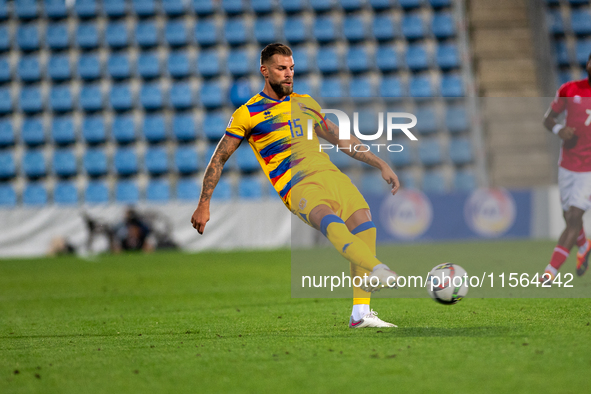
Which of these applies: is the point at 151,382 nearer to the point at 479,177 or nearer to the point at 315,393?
the point at 315,393

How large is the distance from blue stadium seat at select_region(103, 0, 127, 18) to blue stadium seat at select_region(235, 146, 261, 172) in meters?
6.01

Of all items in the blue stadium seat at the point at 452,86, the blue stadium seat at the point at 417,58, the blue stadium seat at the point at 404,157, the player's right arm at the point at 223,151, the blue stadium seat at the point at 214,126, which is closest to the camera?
the player's right arm at the point at 223,151

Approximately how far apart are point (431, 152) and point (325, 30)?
5.06 m

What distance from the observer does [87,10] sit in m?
20.8

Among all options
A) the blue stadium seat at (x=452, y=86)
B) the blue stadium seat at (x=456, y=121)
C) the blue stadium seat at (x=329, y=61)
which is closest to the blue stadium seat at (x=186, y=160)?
the blue stadium seat at (x=329, y=61)

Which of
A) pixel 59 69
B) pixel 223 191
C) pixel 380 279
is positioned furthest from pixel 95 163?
pixel 380 279

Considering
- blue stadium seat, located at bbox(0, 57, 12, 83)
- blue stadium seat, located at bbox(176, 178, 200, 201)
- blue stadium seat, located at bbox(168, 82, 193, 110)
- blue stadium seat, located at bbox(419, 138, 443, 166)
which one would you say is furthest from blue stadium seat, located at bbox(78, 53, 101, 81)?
blue stadium seat, located at bbox(419, 138, 443, 166)

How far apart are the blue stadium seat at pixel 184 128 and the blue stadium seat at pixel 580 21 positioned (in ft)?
39.0

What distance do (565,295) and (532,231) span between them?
979 centimetres

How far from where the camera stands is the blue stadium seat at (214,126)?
19.3 meters

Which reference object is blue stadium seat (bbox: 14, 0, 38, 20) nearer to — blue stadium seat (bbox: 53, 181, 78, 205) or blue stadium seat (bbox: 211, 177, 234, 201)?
blue stadium seat (bbox: 53, 181, 78, 205)

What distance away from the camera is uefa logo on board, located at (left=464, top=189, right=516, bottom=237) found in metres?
15.5

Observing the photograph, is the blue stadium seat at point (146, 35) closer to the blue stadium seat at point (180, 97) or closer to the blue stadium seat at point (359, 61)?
the blue stadium seat at point (180, 97)

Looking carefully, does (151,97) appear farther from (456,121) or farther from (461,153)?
(461,153)
